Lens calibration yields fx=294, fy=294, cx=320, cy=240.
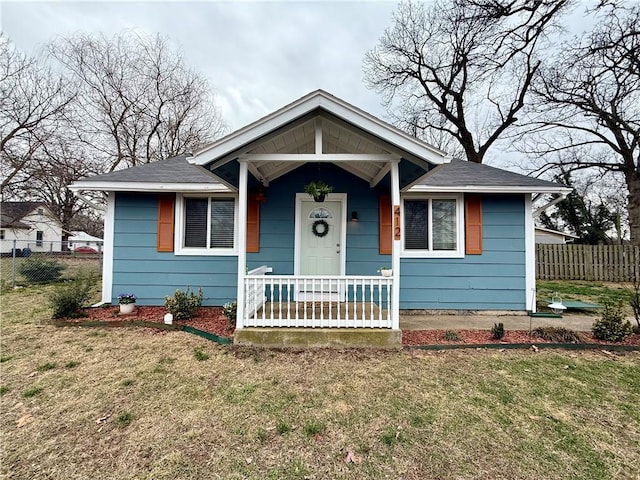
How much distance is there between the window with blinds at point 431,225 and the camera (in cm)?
568

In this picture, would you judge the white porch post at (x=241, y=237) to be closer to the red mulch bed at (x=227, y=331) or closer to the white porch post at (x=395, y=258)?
the red mulch bed at (x=227, y=331)

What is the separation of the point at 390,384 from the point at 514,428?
1035 millimetres

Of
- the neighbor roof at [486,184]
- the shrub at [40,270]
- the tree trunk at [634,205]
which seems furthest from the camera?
the tree trunk at [634,205]

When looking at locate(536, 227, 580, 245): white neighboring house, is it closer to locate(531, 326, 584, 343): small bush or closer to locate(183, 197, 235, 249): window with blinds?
locate(531, 326, 584, 343): small bush

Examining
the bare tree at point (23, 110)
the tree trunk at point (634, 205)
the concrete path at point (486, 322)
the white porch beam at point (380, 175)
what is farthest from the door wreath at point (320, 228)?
the tree trunk at point (634, 205)

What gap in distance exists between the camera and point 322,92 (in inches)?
139

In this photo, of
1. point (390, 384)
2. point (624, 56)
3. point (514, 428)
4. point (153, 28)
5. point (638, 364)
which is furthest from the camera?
point (153, 28)

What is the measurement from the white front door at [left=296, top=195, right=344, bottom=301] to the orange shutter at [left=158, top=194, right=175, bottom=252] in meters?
2.49

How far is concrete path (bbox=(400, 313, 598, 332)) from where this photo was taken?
4713mm

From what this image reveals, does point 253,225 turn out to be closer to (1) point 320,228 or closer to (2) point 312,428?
(1) point 320,228

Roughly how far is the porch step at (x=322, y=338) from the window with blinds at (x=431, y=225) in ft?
7.76

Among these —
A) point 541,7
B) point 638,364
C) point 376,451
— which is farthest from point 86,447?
point 541,7

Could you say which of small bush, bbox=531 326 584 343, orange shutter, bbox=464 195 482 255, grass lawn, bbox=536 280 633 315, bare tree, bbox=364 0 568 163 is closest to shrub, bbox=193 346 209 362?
small bush, bbox=531 326 584 343

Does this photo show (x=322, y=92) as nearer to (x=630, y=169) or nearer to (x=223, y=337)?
(x=223, y=337)
